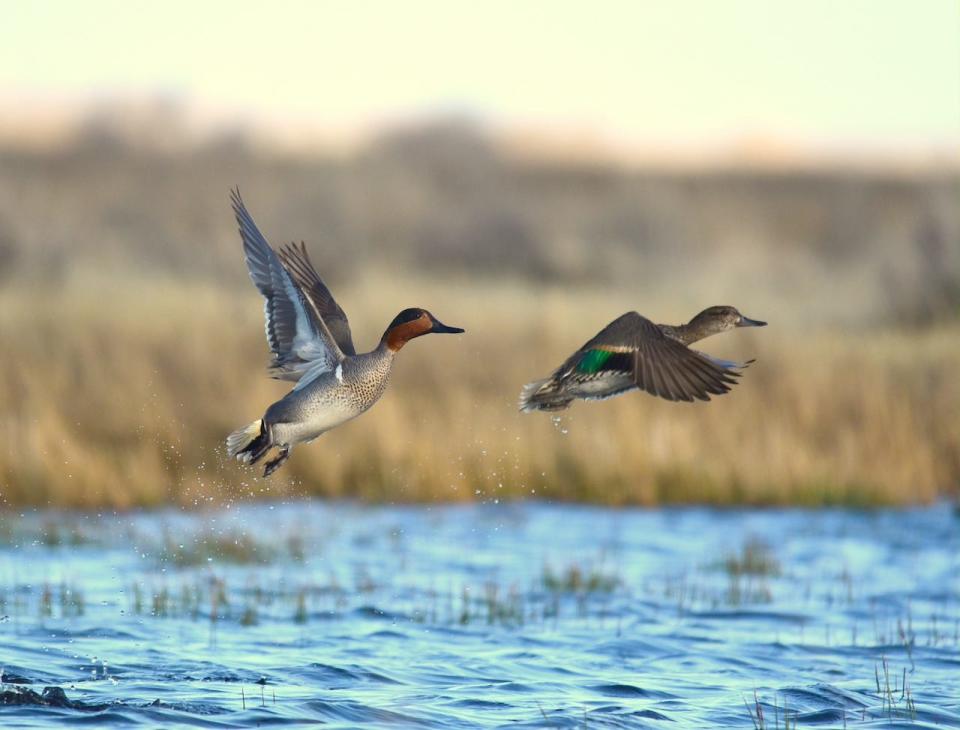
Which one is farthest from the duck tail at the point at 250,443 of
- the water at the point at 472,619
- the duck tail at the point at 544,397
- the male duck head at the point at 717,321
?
the male duck head at the point at 717,321

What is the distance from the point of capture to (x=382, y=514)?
1259 centimetres

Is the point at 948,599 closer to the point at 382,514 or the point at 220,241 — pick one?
the point at 382,514

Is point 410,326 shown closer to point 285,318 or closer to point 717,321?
point 285,318

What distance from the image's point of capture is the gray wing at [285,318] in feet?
19.1

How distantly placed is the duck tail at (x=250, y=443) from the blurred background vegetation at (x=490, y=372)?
6143 mm

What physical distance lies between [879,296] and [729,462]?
862 cm

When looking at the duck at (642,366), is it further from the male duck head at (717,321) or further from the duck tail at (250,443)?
the duck tail at (250,443)

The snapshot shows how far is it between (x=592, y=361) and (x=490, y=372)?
9.38m

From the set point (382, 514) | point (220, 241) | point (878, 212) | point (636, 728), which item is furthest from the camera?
point (878, 212)

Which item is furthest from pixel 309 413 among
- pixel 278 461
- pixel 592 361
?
pixel 592 361

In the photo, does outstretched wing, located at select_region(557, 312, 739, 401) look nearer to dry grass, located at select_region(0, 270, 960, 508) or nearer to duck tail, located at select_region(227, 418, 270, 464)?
duck tail, located at select_region(227, 418, 270, 464)

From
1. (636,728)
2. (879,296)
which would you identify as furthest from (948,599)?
(879,296)

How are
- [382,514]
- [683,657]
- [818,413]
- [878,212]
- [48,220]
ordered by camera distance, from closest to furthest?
[683,657] < [382,514] < [818,413] < [48,220] < [878,212]

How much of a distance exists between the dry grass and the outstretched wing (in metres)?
6.86
